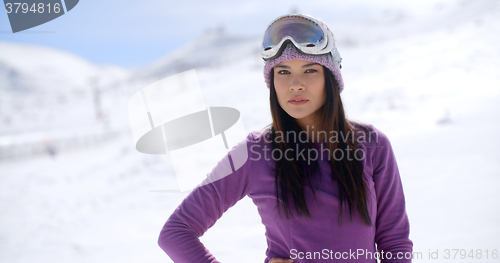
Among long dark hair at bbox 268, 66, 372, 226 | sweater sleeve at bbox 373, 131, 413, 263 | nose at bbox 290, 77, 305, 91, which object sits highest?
nose at bbox 290, 77, 305, 91

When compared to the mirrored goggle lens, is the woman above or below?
below

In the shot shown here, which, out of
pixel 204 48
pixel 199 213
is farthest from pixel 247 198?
pixel 204 48

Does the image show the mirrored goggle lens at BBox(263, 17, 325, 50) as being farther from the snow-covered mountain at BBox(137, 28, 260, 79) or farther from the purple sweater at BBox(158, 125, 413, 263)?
the snow-covered mountain at BBox(137, 28, 260, 79)

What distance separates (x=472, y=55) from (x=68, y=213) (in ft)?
30.0

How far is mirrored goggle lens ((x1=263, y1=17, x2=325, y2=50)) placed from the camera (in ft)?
3.92

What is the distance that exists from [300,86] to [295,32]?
25 centimetres

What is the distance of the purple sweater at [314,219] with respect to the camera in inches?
41.4

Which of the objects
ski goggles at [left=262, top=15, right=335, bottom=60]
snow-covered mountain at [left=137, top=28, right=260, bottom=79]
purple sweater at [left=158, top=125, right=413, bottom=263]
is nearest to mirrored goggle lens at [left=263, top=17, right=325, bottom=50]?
ski goggles at [left=262, top=15, right=335, bottom=60]

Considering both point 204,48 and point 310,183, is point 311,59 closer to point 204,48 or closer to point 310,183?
point 310,183

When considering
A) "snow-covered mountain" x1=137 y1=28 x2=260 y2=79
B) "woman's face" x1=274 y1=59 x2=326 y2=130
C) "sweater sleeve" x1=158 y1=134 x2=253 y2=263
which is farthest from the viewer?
"snow-covered mountain" x1=137 y1=28 x2=260 y2=79

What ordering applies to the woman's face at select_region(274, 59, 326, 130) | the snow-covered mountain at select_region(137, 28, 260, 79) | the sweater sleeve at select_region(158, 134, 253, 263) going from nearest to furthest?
1. the sweater sleeve at select_region(158, 134, 253, 263)
2. the woman's face at select_region(274, 59, 326, 130)
3. the snow-covered mountain at select_region(137, 28, 260, 79)

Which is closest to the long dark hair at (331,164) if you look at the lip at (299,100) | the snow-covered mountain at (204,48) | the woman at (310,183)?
the woman at (310,183)

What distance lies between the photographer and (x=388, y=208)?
1.13 metres

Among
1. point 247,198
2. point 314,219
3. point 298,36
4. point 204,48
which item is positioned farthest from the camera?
point 204,48
